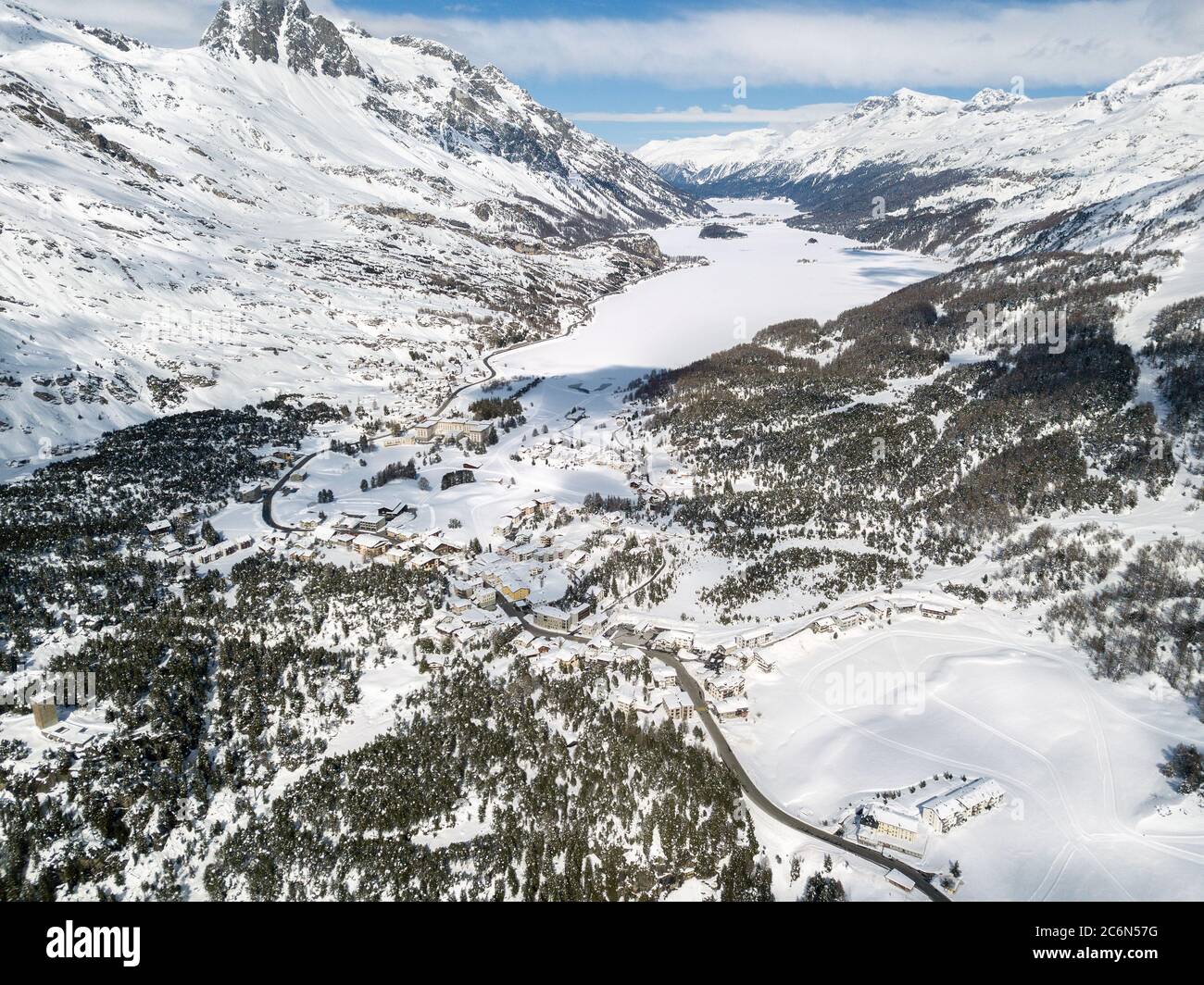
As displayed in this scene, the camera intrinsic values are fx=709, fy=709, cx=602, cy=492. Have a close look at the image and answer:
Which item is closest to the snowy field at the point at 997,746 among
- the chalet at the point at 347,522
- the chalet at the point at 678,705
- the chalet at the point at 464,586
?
the chalet at the point at 678,705

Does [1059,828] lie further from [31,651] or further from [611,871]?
[31,651]

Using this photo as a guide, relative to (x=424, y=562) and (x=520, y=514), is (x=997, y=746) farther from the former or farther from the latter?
(x=520, y=514)

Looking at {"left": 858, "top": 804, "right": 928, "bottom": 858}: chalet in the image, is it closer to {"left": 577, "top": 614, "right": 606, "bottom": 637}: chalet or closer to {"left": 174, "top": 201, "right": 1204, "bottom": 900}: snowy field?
{"left": 174, "top": 201, "right": 1204, "bottom": 900}: snowy field

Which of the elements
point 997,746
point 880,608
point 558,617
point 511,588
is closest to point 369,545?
point 511,588

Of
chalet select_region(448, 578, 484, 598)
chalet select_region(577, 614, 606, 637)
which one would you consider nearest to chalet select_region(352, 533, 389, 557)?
chalet select_region(448, 578, 484, 598)

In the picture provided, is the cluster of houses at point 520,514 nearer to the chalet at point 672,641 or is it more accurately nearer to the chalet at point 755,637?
the chalet at point 672,641
